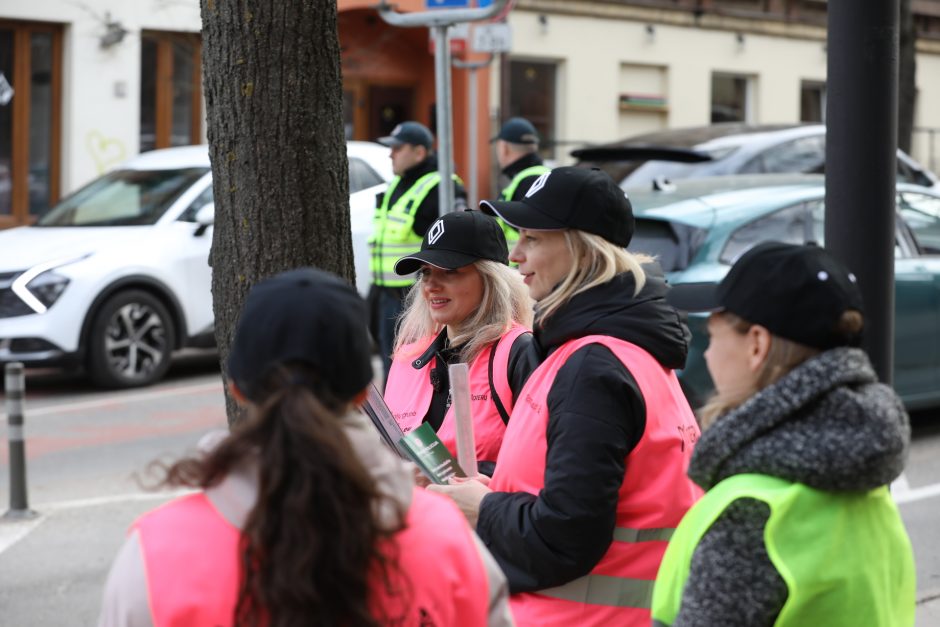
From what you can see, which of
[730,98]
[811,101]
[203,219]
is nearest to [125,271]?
[203,219]

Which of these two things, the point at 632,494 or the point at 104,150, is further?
the point at 104,150

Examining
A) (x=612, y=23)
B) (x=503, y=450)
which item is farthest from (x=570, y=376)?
(x=612, y=23)

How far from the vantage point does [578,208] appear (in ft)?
9.88

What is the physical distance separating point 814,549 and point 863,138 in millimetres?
2189

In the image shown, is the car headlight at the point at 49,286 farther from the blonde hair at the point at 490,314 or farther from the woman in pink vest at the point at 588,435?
the woman in pink vest at the point at 588,435

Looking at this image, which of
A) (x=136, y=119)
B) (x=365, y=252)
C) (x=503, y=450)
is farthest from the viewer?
(x=136, y=119)

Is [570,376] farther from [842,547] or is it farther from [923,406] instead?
[923,406]

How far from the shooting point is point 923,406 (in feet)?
29.6

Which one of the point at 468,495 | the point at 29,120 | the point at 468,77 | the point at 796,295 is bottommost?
the point at 468,495

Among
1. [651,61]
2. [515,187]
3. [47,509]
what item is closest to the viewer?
[47,509]

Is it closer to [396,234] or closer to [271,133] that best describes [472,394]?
[271,133]

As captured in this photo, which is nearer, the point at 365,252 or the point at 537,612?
the point at 537,612

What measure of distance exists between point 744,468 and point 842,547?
19cm

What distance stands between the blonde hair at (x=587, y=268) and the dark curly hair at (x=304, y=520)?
1.18 metres
